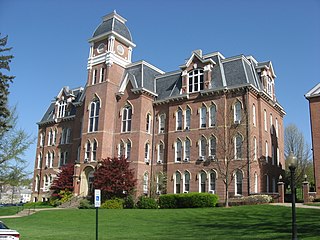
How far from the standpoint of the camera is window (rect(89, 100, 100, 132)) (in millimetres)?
41719

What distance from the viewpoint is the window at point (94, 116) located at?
4172cm

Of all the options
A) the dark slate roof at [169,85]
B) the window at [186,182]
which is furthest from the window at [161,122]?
the window at [186,182]

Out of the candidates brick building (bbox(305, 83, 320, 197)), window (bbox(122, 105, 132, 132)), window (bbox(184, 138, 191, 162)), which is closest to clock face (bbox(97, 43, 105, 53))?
window (bbox(122, 105, 132, 132))

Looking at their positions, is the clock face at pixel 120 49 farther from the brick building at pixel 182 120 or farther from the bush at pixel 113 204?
the bush at pixel 113 204

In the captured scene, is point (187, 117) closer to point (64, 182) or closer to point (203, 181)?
point (203, 181)

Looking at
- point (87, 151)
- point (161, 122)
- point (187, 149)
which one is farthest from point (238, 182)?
point (87, 151)

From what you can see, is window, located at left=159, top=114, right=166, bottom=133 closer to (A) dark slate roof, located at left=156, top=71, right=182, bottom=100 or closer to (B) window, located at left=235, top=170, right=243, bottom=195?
(A) dark slate roof, located at left=156, top=71, right=182, bottom=100

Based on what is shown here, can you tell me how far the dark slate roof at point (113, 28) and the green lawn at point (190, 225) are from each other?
2392 cm

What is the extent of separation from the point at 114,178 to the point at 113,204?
266 cm

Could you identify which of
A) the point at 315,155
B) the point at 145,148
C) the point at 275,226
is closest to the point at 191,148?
the point at 145,148

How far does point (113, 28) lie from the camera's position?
43469 millimetres

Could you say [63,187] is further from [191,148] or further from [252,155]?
[252,155]

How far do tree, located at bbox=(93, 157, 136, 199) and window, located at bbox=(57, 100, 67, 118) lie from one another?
59.6 ft

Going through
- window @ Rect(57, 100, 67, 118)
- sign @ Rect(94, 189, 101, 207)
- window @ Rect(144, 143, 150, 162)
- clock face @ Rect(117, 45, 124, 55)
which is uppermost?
clock face @ Rect(117, 45, 124, 55)
